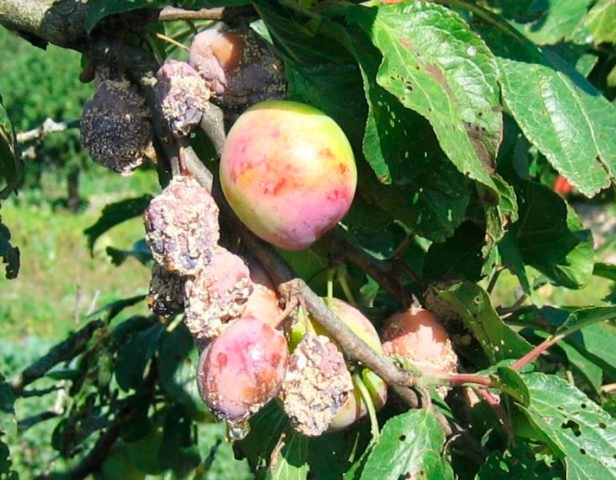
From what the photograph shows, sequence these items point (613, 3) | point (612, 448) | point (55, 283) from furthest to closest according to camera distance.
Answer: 1. point (55, 283)
2. point (613, 3)
3. point (612, 448)

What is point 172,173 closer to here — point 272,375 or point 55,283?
point 272,375

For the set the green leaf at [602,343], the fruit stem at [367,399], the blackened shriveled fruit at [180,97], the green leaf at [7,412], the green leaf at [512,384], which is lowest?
the green leaf at [7,412]

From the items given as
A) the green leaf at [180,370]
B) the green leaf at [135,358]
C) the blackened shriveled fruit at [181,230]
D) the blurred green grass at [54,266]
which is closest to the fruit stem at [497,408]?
the blackened shriveled fruit at [181,230]

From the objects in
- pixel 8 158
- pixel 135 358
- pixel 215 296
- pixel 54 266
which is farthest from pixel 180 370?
pixel 54 266

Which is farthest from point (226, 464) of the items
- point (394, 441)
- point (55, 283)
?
point (55, 283)

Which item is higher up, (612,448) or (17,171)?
(612,448)

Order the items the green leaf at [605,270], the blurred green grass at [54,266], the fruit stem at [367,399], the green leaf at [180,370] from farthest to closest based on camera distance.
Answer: the blurred green grass at [54,266] < the green leaf at [180,370] < the green leaf at [605,270] < the fruit stem at [367,399]

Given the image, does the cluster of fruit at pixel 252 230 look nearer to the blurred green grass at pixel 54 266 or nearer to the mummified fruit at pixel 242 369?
the mummified fruit at pixel 242 369

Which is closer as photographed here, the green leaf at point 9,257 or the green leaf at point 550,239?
the green leaf at point 550,239
